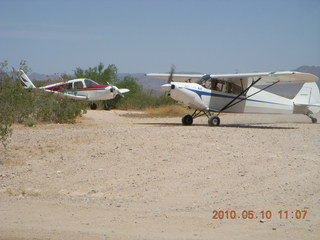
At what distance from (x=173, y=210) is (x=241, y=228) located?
125cm

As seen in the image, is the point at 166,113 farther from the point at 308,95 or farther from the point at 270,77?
the point at 270,77

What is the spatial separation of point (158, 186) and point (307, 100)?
51.5ft

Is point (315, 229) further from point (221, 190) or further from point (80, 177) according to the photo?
point (80, 177)

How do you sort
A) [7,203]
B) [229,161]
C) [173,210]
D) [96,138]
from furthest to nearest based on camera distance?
[96,138] → [229,161] → [7,203] → [173,210]

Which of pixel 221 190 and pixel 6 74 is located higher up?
pixel 6 74

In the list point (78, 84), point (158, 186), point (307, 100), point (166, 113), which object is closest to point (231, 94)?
point (307, 100)

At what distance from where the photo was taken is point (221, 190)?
8.28 meters

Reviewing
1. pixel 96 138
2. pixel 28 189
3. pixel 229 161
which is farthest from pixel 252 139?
pixel 28 189

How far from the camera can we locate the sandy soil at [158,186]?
6543mm
